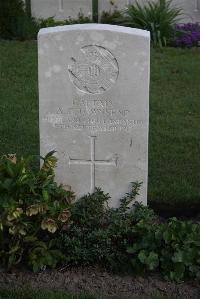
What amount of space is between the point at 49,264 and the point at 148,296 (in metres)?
0.71

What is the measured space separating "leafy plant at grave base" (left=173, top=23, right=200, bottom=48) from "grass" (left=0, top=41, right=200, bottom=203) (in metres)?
0.46

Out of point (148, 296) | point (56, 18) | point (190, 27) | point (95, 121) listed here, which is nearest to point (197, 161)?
point (95, 121)

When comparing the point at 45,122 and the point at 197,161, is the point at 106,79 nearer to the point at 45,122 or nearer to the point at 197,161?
the point at 45,122

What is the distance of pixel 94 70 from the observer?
5.13 meters

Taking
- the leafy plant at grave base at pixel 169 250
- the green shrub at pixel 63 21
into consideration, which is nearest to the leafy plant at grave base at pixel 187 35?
the green shrub at pixel 63 21

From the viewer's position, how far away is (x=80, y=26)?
508 cm

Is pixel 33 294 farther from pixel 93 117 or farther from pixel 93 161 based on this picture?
pixel 93 117

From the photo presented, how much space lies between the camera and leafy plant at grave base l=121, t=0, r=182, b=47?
12145 millimetres

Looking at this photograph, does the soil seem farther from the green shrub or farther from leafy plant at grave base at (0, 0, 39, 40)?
the green shrub

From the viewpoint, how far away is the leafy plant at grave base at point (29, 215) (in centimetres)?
477

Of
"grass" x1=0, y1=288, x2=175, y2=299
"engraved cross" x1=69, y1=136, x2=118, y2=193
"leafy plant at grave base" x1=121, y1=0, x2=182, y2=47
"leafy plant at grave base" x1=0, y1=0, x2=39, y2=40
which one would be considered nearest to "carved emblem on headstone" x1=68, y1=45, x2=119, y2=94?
"engraved cross" x1=69, y1=136, x2=118, y2=193

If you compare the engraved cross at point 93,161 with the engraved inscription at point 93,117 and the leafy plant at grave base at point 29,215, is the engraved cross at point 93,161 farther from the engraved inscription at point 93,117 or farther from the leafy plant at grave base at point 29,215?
the leafy plant at grave base at point 29,215

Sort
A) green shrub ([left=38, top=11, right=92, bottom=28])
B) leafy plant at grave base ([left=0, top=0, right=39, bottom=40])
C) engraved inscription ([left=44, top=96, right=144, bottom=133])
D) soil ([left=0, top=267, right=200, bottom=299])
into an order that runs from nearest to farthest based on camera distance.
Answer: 1. soil ([left=0, top=267, right=200, bottom=299])
2. engraved inscription ([left=44, top=96, right=144, bottom=133])
3. leafy plant at grave base ([left=0, top=0, right=39, bottom=40])
4. green shrub ([left=38, top=11, right=92, bottom=28])

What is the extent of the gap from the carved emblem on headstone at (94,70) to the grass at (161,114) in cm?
139
